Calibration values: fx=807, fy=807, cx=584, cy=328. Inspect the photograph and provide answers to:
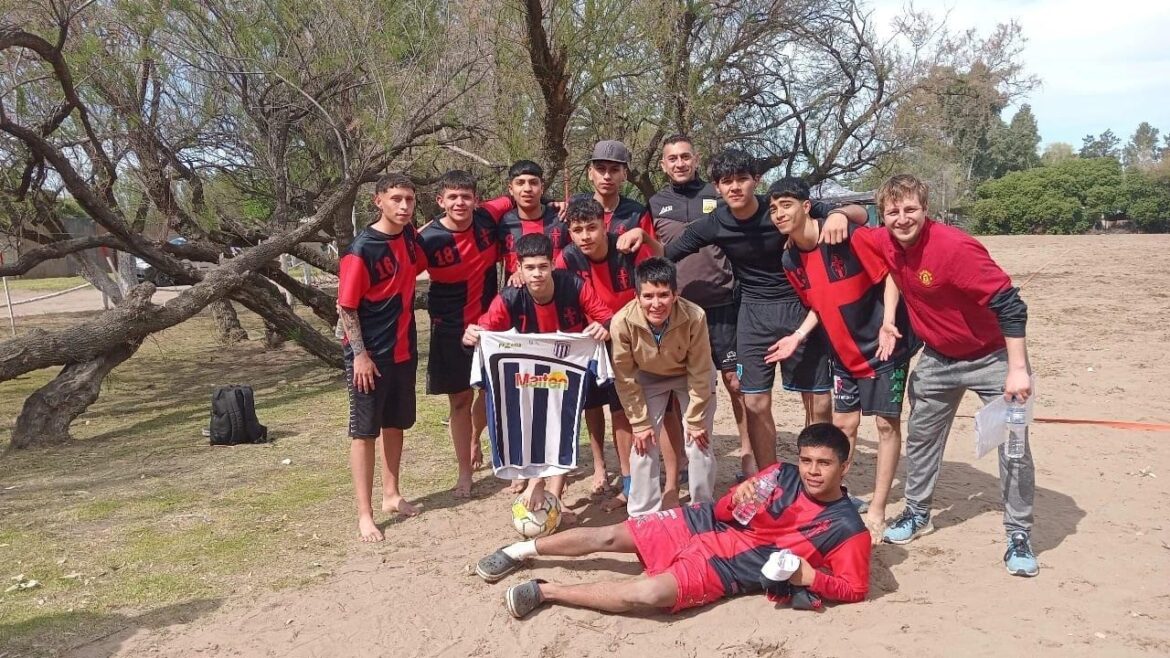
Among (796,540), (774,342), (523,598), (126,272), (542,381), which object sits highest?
(126,272)

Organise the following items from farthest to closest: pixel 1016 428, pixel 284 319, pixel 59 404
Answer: pixel 284 319 → pixel 59 404 → pixel 1016 428

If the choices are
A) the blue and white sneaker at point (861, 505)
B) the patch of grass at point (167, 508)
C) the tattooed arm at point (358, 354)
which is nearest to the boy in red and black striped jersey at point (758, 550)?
the blue and white sneaker at point (861, 505)

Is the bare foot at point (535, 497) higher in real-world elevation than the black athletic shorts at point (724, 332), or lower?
lower

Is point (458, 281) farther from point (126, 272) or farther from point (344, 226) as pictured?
point (126, 272)

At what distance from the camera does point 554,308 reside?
15.5 ft

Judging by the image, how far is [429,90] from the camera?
9.91 m

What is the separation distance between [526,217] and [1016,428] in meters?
3.10

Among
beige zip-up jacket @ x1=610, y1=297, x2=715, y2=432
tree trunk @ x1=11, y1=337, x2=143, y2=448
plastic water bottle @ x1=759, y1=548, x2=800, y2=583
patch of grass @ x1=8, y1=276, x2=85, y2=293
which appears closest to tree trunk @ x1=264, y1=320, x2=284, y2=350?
tree trunk @ x1=11, y1=337, x2=143, y2=448

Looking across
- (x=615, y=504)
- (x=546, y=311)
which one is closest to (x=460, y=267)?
(x=546, y=311)

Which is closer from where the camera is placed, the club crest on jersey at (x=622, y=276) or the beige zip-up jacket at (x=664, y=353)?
the beige zip-up jacket at (x=664, y=353)

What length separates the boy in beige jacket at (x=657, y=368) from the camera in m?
4.28

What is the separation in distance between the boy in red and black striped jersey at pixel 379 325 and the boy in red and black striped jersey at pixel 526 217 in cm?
62

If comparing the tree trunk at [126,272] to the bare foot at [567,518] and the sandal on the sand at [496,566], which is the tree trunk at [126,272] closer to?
the bare foot at [567,518]

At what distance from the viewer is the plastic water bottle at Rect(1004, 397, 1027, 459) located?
12.3 feet
